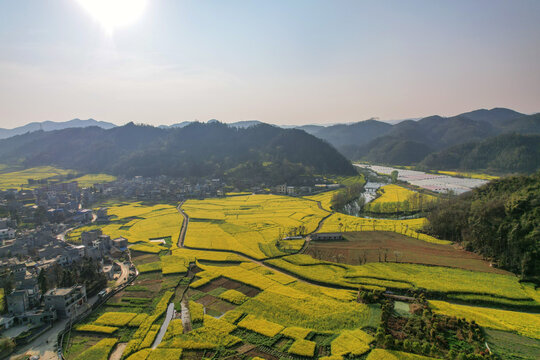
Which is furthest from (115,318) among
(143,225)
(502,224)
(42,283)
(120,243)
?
(502,224)

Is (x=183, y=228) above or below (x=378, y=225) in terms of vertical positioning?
below

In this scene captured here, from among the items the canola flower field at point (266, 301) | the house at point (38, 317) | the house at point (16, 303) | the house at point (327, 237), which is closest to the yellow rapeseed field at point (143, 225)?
the canola flower field at point (266, 301)

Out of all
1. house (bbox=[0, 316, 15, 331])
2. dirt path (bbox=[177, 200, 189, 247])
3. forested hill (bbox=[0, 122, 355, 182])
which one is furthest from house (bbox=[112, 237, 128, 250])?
forested hill (bbox=[0, 122, 355, 182])

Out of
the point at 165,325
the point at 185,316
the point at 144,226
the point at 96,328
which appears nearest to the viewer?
the point at 96,328

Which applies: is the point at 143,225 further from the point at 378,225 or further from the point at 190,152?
the point at 190,152

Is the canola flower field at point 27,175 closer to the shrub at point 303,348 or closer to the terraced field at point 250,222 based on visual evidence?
the terraced field at point 250,222

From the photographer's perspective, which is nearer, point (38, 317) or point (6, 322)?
point (6, 322)
